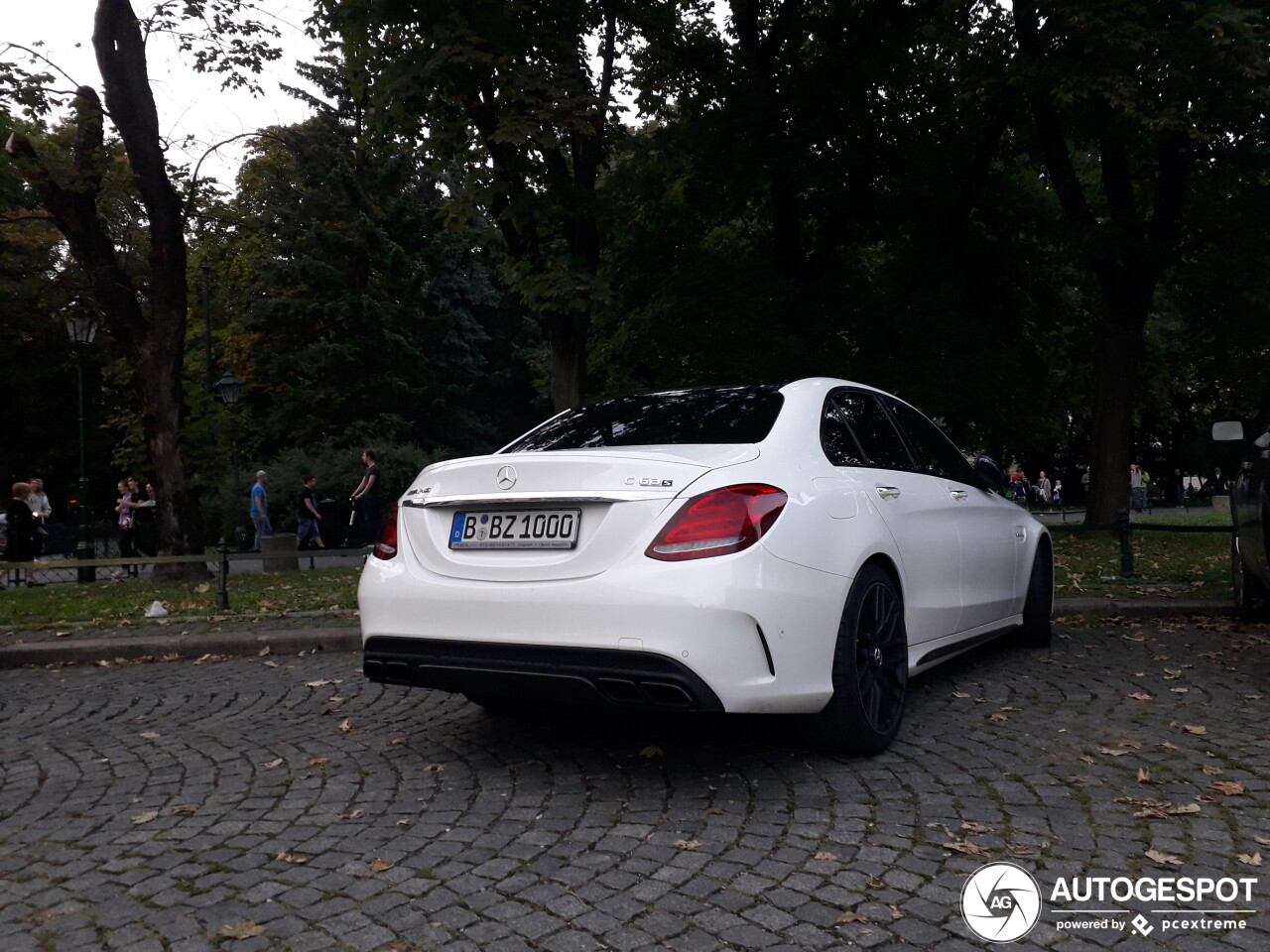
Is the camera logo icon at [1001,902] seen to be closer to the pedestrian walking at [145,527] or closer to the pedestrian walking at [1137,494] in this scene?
the pedestrian walking at [145,527]

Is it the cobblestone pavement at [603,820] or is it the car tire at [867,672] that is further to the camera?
the car tire at [867,672]

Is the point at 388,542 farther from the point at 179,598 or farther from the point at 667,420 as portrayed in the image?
the point at 179,598

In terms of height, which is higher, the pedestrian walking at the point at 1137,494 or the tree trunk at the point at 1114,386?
the tree trunk at the point at 1114,386

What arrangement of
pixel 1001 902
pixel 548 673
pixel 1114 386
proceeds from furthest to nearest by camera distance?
pixel 1114 386 < pixel 548 673 < pixel 1001 902

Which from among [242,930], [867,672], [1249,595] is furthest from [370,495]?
[242,930]

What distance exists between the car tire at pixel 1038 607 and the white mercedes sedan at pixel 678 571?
2134mm

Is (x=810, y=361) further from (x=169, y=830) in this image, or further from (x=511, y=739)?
(x=169, y=830)

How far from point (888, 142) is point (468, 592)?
1601 centimetres

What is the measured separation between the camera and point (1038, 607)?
23.4 ft

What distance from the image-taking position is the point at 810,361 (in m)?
17.2

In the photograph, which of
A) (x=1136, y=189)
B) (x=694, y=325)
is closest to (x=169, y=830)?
(x=694, y=325)

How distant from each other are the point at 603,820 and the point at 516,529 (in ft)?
3.65

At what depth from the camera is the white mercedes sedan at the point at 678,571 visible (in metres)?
3.97

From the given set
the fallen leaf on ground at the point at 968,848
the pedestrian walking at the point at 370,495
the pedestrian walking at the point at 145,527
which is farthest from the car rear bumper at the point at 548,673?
the pedestrian walking at the point at 145,527
